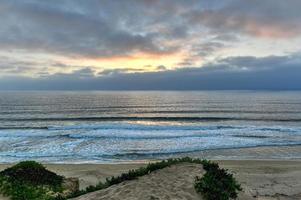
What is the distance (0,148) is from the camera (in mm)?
25969

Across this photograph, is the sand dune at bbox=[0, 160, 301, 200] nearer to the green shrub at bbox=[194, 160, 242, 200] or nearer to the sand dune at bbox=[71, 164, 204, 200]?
the sand dune at bbox=[71, 164, 204, 200]

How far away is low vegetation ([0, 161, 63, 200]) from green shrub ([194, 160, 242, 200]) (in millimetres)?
4402

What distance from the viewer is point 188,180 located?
8789 mm

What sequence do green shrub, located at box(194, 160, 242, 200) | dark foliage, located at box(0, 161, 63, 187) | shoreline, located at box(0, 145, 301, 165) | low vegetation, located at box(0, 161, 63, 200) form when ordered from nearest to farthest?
green shrub, located at box(194, 160, 242, 200)
low vegetation, located at box(0, 161, 63, 200)
dark foliage, located at box(0, 161, 63, 187)
shoreline, located at box(0, 145, 301, 165)

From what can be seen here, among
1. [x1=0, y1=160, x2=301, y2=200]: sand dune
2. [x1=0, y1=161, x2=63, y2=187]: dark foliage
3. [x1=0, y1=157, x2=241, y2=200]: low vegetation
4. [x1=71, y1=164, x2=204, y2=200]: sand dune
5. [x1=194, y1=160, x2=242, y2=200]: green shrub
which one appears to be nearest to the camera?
[x1=71, y1=164, x2=204, y2=200]: sand dune

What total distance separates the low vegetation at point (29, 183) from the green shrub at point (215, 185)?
4.40 meters

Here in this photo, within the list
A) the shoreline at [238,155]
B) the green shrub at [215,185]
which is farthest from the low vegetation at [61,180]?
the shoreline at [238,155]

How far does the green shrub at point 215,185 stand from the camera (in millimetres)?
8453

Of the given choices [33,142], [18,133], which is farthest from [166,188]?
[18,133]

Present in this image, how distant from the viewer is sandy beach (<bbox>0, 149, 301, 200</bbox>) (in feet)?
26.6

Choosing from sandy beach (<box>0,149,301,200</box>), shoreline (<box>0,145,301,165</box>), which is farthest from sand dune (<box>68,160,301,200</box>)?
shoreline (<box>0,145,301,165</box>)

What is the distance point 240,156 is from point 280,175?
6.96 m

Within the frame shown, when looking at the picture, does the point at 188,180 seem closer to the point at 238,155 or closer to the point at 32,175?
the point at 32,175

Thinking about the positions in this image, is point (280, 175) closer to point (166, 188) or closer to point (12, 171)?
point (166, 188)
